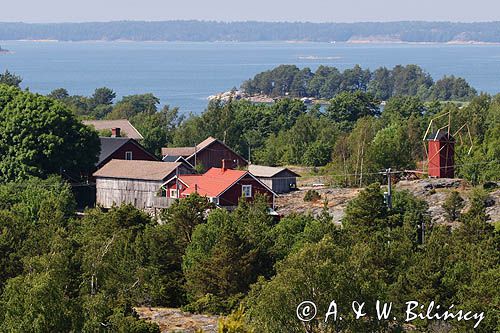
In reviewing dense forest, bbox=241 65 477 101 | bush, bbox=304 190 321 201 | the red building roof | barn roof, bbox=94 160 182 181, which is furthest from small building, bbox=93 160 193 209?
dense forest, bbox=241 65 477 101


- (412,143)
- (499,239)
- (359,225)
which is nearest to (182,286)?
(359,225)

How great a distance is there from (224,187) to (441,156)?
757 centimetres

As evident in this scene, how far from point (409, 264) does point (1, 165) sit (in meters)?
18.8

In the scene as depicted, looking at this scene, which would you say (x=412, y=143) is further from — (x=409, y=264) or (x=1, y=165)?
(x=409, y=264)

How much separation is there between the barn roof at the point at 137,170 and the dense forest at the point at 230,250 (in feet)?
3.15

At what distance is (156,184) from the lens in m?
35.4

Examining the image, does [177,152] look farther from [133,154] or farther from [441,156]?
[441,156]

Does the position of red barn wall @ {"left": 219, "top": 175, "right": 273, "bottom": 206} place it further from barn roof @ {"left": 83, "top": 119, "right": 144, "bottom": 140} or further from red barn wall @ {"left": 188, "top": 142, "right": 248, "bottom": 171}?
barn roof @ {"left": 83, "top": 119, "right": 144, "bottom": 140}

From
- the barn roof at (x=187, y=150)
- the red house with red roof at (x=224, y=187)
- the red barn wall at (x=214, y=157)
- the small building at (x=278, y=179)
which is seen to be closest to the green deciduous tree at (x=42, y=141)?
the red house with red roof at (x=224, y=187)

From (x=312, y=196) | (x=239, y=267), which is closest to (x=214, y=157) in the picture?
(x=312, y=196)

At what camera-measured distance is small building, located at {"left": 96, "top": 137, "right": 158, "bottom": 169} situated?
131 ft

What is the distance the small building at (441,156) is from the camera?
3691cm

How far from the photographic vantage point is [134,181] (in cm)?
3616

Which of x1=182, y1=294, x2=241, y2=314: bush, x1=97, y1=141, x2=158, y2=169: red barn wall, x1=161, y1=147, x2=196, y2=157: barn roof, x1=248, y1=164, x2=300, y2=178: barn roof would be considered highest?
x1=97, y1=141, x2=158, y2=169: red barn wall
